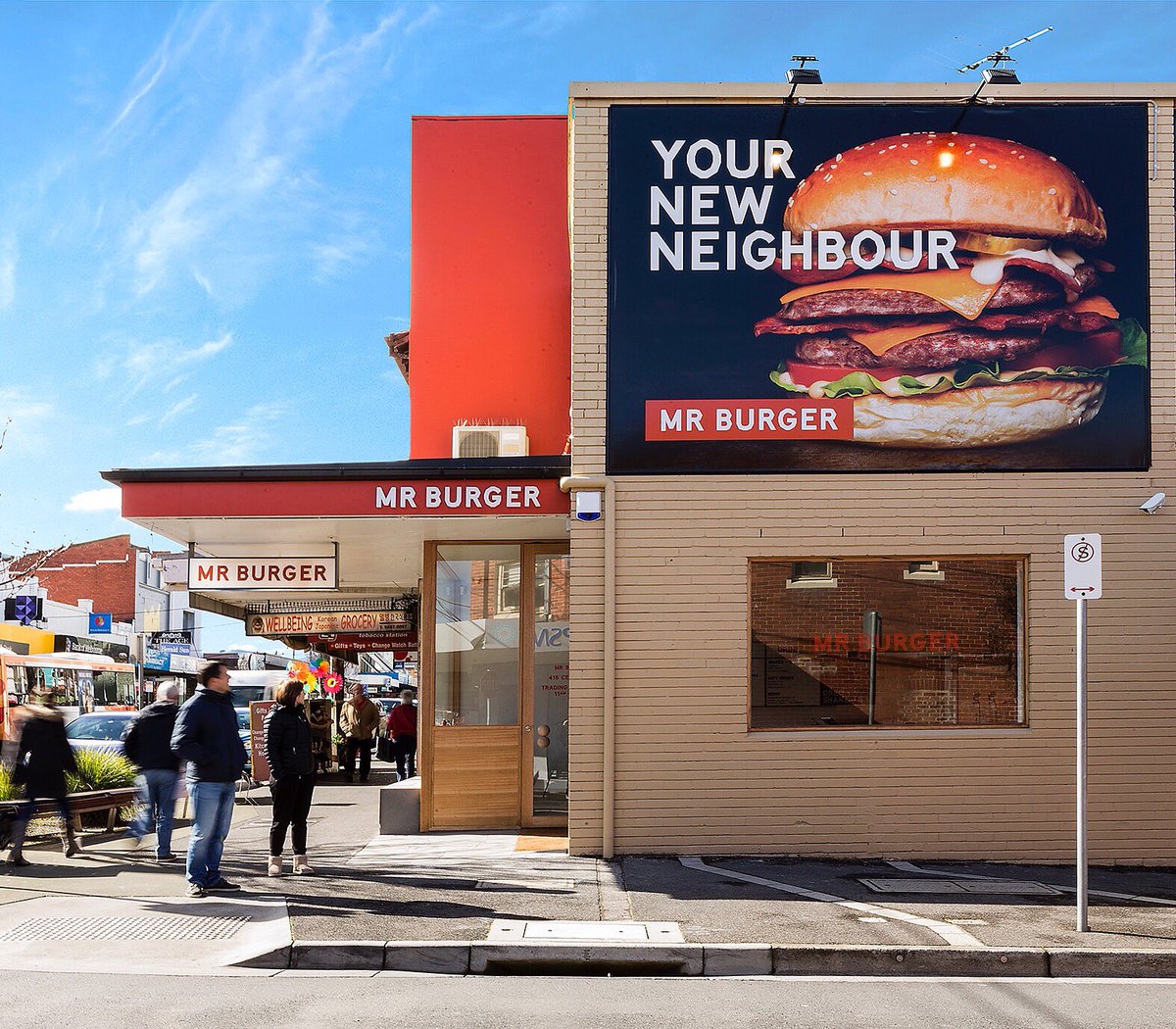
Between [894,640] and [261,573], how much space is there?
6447 millimetres

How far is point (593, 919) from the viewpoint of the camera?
344 inches

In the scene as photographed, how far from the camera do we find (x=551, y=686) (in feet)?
44.4

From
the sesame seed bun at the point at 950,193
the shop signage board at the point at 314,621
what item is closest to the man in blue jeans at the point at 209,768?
the sesame seed bun at the point at 950,193

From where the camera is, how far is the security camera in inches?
453

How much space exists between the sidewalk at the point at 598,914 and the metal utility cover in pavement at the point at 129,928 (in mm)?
25

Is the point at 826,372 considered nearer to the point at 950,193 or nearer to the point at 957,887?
the point at 950,193

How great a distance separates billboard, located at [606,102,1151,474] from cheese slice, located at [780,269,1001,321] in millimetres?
18

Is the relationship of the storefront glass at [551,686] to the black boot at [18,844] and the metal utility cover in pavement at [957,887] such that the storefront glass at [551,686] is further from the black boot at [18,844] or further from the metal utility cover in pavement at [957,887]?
the black boot at [18,844]

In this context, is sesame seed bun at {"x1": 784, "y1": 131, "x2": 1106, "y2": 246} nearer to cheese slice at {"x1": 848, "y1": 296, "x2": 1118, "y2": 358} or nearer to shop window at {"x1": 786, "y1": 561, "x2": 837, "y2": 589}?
cheese slice at {"x1": 848, "y1": 296, "x2": 1118, "y2": 358}

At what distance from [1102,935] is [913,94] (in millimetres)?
7700

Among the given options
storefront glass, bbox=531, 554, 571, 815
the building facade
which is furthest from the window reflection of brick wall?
the building facade

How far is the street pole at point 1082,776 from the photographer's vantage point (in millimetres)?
8445

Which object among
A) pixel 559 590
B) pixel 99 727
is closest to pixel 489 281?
pixel 559 590

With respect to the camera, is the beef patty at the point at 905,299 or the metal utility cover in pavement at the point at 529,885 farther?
the beef patty at the point at 905,299
